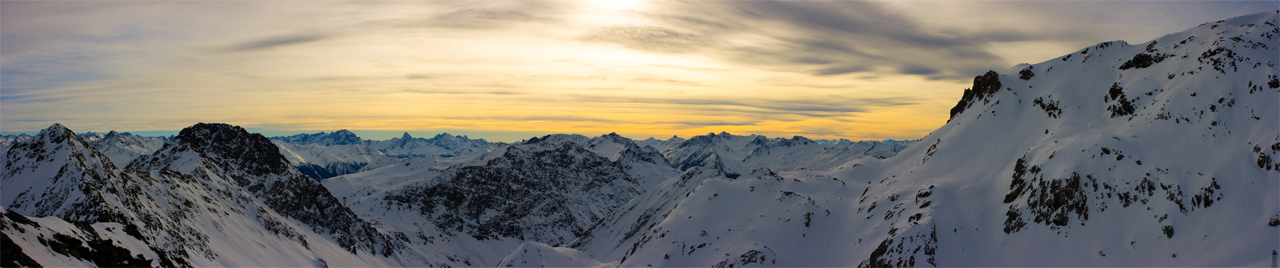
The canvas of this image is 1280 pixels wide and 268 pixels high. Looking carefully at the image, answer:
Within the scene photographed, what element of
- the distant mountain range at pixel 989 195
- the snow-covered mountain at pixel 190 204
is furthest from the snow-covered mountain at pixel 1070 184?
the snow-covered mountain at pixel 190 204

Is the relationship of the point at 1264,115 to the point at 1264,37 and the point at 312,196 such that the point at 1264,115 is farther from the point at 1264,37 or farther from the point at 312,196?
the point at 312,196

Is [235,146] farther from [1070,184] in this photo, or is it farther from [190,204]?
[1070,184]

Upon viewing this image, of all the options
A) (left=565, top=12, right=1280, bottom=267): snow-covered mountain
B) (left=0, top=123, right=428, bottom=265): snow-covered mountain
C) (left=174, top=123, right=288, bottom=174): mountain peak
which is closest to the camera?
(left=565, top=12, right=1280, bottom=267): snow-covered mountain

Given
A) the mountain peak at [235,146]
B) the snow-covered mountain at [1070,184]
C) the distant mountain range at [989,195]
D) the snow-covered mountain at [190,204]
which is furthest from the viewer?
the mountain peak at [235,146]

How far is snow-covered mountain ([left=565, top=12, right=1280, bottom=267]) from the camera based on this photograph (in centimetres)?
7525

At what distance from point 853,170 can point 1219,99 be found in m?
74.6

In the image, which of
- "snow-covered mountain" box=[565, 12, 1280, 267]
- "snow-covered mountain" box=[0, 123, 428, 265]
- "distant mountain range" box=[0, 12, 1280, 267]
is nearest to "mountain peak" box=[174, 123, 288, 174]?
"snow-covered mountain" box=[0, 123, 428, 265]

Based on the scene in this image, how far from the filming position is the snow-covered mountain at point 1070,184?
75250 mm

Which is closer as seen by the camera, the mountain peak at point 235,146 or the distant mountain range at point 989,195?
the distant mountain range at point 989,195

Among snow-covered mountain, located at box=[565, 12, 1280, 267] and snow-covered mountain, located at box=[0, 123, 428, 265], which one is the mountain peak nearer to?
snow-covered mountain, located at box=[0, 123, 428, 265]

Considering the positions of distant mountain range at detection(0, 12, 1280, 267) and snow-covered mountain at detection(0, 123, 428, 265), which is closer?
distant mountain range at detection(0, 12, 1280, 267)

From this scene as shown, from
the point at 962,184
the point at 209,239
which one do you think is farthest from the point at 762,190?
the point at 209,239

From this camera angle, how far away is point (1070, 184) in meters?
88.9

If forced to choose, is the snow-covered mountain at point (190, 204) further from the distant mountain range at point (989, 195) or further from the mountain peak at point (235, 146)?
the distant mountain range at point (989, 195)
